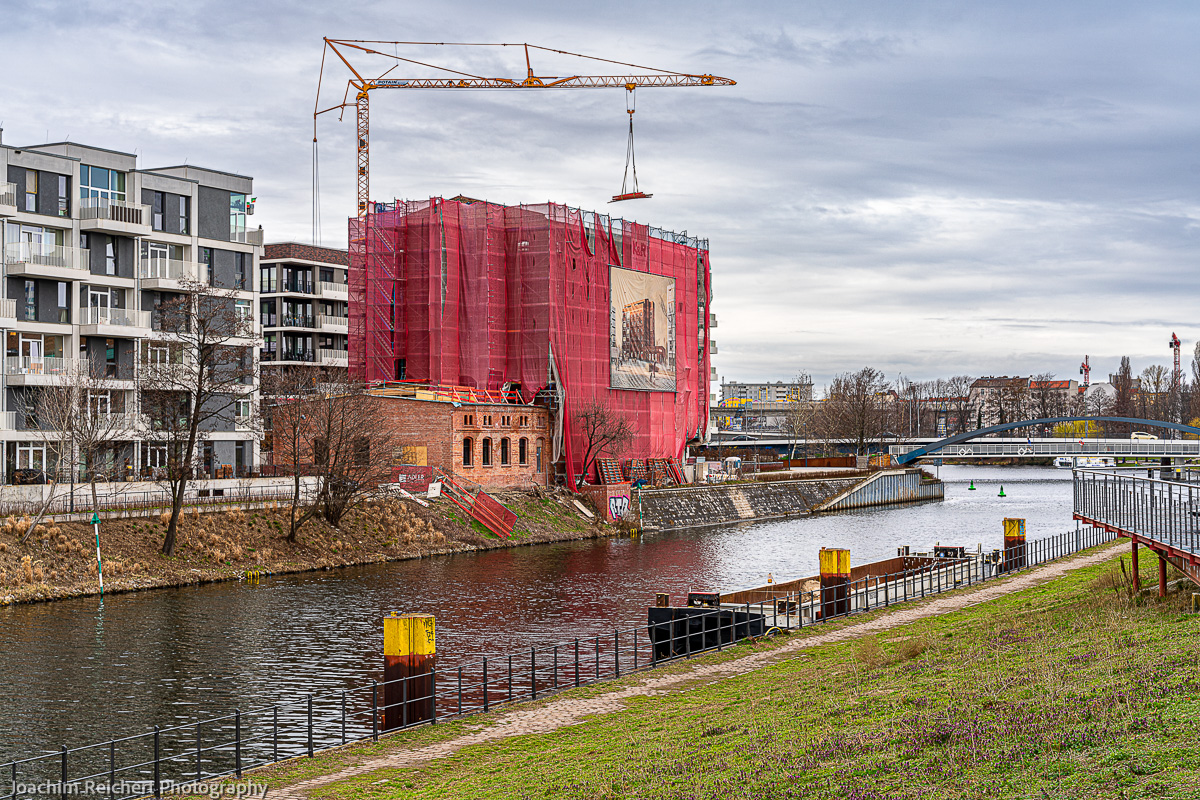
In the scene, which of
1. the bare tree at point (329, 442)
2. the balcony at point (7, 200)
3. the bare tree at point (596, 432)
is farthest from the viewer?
the bare tree at point (596, 432)

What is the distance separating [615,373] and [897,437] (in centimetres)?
8887

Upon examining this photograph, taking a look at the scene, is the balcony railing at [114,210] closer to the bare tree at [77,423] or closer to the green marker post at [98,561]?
the bare tree at [77,423]

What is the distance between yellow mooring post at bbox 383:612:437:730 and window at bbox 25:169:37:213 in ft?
156

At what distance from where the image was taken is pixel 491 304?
289 ft

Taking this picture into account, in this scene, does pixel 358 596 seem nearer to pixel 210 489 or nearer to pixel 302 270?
pixel 210 489

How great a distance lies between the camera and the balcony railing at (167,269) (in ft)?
221

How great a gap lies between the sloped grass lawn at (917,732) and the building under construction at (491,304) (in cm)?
6294

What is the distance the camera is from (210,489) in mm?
59094

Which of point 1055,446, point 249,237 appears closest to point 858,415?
point 1055,446

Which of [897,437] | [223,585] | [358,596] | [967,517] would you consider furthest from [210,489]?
[897,437]

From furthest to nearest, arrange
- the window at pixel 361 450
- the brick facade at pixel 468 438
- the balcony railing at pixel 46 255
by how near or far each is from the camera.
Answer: the brick facade at pixel 468 438 < the window at pixel 361 450 < the balcony railing at pixel 46 255

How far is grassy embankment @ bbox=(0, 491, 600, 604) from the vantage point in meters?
44.6

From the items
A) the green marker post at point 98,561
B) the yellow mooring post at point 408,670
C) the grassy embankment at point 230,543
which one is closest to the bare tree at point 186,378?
the grassy embankment at point 230,543

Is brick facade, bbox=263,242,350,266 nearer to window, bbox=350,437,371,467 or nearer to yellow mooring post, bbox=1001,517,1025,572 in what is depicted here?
window, bbox=350,437,371,467
